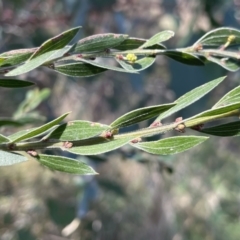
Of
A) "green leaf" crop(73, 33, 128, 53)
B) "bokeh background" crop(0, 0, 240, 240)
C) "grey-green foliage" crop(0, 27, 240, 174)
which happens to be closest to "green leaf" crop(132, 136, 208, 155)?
"grey-green foliage" crop(0, 27, 240, 174)

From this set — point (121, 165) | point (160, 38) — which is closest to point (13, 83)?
point (160, 38)

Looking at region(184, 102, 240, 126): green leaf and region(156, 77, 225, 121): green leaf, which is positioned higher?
region(184, 102, 240, 126): green leaf

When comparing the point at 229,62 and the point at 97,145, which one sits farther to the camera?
the point at 229,62

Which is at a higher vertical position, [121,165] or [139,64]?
[139,64]

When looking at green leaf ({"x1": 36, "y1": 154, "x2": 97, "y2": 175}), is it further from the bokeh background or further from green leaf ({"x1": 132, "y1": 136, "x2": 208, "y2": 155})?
the bokeh background

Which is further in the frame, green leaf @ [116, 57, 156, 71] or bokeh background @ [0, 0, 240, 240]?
bokeh background @ [0, 0, 240, 240]

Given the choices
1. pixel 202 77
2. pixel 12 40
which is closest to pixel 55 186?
pixel 12 40

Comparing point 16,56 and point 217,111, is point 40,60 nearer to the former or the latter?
point 16,56

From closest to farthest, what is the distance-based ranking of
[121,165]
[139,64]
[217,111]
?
[217,111], [139,64], [121,165]
